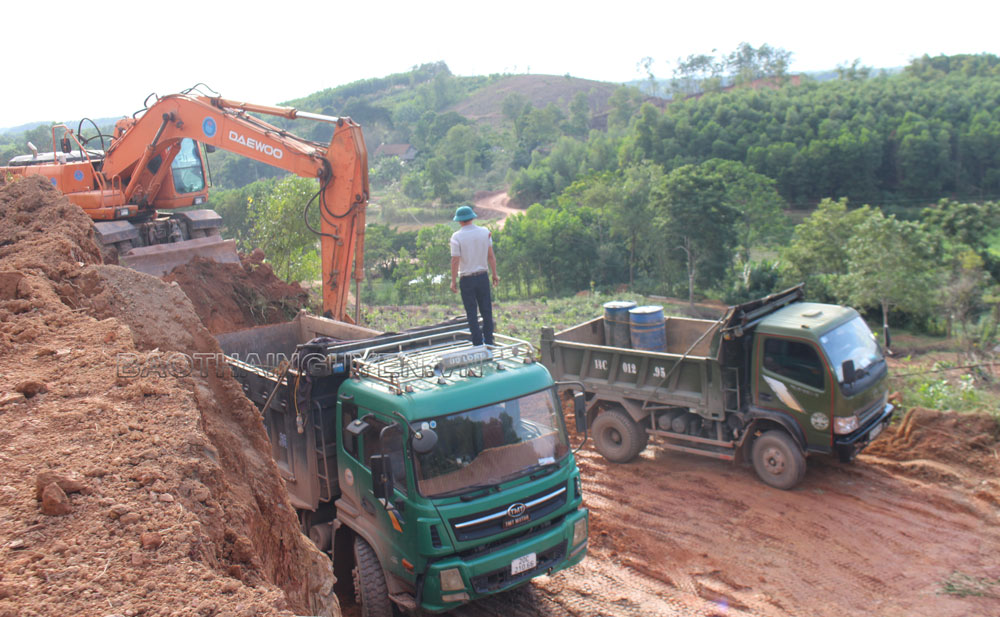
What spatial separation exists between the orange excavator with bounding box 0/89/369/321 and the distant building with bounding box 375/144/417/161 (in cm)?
8084

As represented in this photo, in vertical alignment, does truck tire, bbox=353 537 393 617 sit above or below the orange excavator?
below

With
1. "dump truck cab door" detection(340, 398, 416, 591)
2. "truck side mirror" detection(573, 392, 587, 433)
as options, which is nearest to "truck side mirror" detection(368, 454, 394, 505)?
"dump truck cab door" detection(340, 398, 416, 591)

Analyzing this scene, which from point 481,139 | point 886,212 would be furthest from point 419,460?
point 481,139

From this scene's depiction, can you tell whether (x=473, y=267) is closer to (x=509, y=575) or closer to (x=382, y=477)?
(x=382, y=477)

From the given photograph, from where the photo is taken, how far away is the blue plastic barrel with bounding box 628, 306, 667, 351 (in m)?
10.9

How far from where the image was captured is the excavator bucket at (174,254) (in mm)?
10961

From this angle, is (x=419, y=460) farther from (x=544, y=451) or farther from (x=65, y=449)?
(x=65, y=449)

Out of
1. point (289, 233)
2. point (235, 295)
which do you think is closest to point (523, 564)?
point (235, 295)

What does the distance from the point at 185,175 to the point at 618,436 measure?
894cm

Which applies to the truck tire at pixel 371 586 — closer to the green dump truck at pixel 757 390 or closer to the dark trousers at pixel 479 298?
the dark trousers at pixel 479 298

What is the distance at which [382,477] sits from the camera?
5.75 metres

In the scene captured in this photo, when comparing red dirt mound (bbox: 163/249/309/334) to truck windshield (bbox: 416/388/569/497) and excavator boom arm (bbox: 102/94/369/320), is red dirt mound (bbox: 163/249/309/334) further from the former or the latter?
truck windshield (bbox: 416/388/569/497)

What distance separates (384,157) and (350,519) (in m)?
92.0

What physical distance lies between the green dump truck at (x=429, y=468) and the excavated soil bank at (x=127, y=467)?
49.8 inches
